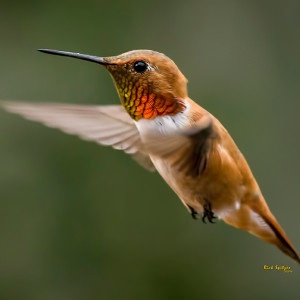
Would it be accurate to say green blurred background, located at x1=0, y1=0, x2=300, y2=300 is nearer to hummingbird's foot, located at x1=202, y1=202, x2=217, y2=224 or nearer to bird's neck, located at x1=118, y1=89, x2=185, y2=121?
hummingbird's foot, located at x1=202, y1=202, x2=217, y2=224

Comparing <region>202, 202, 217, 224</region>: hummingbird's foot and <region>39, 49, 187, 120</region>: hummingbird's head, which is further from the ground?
<region>39, 49, 187, 120</region>: hummingbird's head

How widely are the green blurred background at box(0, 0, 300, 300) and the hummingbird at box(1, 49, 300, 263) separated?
3.51 ft

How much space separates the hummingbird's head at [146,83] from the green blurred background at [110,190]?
1318mm

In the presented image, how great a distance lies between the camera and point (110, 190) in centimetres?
318

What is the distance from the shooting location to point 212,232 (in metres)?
3.13

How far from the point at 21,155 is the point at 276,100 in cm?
124

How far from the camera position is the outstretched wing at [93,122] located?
181 centimetres

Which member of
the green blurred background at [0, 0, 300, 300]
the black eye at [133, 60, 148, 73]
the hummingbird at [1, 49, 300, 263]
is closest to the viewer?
the hummingbird at [1, 49, 300, 263]

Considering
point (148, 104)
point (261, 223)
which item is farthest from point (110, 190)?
point (148, 104)

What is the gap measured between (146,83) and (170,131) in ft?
0.46

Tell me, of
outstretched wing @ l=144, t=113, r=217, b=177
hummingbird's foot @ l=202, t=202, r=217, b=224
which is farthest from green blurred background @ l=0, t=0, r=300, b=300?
outstretched wing @ l=144, t=113, r=217, b=177

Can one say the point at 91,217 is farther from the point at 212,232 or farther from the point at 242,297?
the point at 242,297

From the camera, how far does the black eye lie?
1807 millimetres

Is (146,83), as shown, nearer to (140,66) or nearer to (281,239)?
(140,66)
